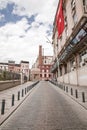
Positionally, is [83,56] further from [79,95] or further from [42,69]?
[42,69]

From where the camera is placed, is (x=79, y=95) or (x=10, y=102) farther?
(x=79, y=95)

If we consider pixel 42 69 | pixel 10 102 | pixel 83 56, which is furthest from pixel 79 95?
pixel 42 69

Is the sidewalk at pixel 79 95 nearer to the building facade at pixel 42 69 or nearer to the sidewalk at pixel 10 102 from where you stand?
the sidewalk at pixel 10 102

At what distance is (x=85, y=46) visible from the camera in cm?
2941

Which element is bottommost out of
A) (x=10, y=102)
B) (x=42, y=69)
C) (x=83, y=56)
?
(x=10, y=102)

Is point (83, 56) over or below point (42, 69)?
below

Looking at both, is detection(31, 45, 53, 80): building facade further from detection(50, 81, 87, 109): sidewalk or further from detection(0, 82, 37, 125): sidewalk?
detection(0, 82, 37, 125): sidewalk

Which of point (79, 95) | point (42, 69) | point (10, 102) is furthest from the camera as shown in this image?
point (42, 69)

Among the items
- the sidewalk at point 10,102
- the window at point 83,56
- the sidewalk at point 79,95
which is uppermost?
the window at point 83,56

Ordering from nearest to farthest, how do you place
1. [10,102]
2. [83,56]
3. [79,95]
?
[10,102] < [79,95] < [83,56]

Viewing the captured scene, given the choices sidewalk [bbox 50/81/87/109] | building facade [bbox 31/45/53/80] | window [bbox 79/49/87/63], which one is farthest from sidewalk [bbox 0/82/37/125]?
building facade [bbox 31/45/53/80]

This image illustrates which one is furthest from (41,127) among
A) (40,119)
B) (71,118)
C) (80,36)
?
(80,36)

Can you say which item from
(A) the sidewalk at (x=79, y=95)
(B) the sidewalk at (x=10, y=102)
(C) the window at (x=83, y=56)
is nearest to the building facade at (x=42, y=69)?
(C) the window at (x=83, y=56)

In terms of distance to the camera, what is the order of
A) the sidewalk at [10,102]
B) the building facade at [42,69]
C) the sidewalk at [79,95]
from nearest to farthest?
the sidewalk at [10,102] < the sidewalk at [79,95] < the building facade at [42,69]
